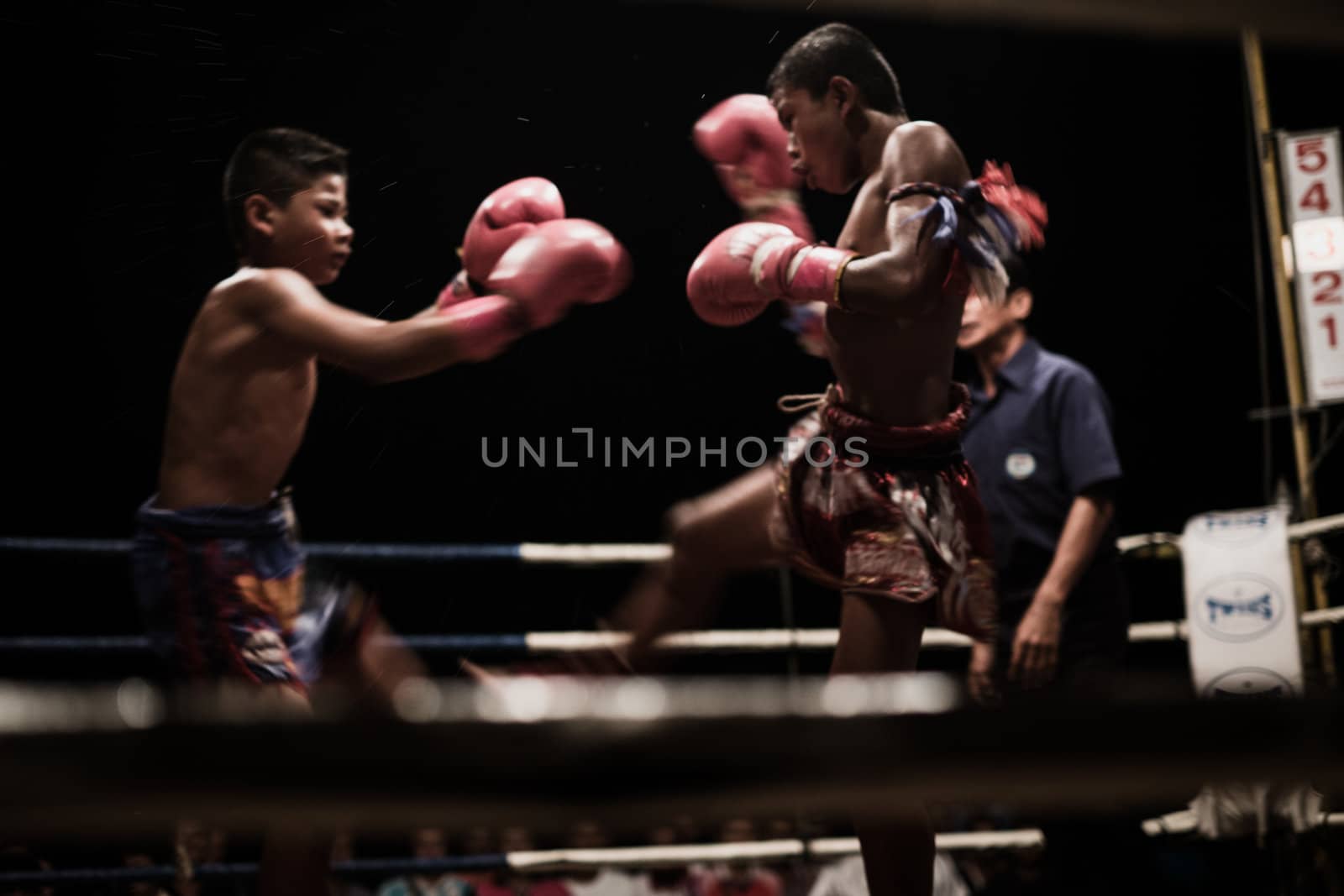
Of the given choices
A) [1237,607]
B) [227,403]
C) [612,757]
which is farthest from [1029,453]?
[612,757]

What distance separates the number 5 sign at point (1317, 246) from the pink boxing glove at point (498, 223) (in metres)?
1.75

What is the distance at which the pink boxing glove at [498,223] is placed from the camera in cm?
133

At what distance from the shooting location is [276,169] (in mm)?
1313

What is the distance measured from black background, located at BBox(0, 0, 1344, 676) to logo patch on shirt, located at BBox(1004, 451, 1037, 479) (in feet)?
0.95

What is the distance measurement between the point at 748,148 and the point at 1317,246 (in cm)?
173

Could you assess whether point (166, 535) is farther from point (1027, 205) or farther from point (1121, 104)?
point (1121, 104)

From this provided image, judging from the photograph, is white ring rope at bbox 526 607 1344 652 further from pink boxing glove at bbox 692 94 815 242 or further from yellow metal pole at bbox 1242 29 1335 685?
pink boxing glove at bbox 692 94 815 242

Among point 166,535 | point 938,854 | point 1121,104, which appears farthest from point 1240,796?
point 166,535

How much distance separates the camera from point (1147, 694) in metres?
0.23

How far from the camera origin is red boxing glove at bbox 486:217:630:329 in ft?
4.10

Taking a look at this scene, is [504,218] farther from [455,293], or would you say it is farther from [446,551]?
[446,551]

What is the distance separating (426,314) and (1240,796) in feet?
4.37

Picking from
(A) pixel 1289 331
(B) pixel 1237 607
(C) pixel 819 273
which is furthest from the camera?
(A) pixel 1289 331

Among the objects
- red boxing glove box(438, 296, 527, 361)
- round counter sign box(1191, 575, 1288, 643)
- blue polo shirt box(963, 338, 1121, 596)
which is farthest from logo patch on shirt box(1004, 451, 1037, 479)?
red boxing glove box(438, 296, 527, 361)
